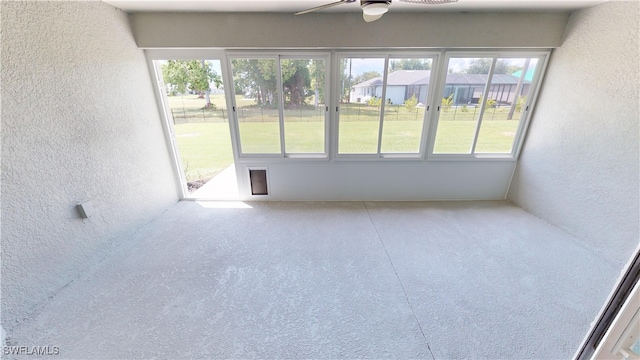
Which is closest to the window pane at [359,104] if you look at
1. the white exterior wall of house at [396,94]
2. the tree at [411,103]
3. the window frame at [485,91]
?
the white exterior wall of house at [396,94]

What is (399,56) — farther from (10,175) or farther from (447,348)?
(10,175)

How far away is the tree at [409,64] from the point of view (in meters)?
2.94

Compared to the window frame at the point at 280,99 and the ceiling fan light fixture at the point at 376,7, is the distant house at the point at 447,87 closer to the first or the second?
the window frame at the point at 280,99

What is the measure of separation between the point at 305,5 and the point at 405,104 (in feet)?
5.41

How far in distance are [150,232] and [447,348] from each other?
3051 millimetres

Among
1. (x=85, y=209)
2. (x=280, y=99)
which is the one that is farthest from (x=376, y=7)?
(x=85, y=209)

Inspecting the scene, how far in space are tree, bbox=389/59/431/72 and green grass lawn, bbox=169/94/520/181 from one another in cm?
48

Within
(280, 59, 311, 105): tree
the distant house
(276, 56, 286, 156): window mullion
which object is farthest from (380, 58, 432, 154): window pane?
(276, 56, 286, 156): window mullion

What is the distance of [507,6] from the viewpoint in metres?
2.45

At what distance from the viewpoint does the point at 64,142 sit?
6.43 ft

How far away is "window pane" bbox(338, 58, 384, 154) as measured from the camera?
117 inches

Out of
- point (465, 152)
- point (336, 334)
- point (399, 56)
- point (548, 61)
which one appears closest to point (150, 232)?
point (336, 334)

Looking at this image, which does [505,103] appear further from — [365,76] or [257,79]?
[257,79]

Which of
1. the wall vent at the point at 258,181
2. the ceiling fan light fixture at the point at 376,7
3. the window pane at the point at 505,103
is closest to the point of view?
the ceiling fan light fixture at the point at 376,7
